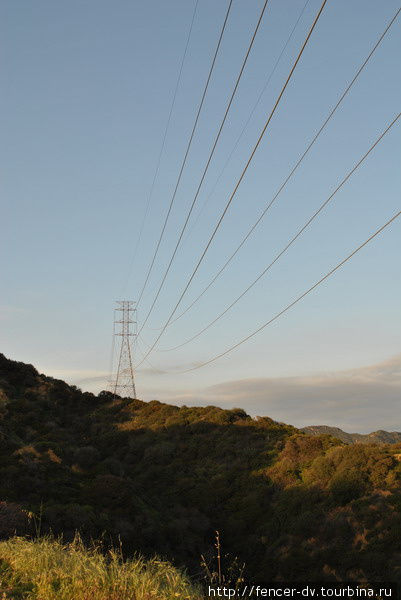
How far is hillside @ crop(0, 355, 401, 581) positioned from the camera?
2127 cm

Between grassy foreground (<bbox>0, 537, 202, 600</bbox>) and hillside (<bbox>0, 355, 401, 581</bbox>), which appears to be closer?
grassy foreground (<bbox>0, 537, 202, 600</bbox>)

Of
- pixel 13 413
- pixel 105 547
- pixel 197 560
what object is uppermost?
pixel 13 413

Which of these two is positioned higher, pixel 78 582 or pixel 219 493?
pixel 78 582

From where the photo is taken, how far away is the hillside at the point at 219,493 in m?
21.3

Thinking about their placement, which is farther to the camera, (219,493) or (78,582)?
(219,493)

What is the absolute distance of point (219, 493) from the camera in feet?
99.0

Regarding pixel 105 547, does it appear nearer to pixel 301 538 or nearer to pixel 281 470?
pixel 301 538

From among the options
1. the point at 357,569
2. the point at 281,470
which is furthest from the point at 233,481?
the point at 357,569

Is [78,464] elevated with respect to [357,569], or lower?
elevated

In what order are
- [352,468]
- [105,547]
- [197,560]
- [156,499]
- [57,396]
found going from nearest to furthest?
[105,547] → [197,560] → [352,468] → [156,499] → [57,396]

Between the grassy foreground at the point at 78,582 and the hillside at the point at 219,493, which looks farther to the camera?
the hillside at the point at 219,493

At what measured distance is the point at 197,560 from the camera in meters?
23.1

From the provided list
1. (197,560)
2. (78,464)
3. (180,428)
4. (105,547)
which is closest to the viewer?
(105,547)

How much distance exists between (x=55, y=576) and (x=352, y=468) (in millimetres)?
23390
